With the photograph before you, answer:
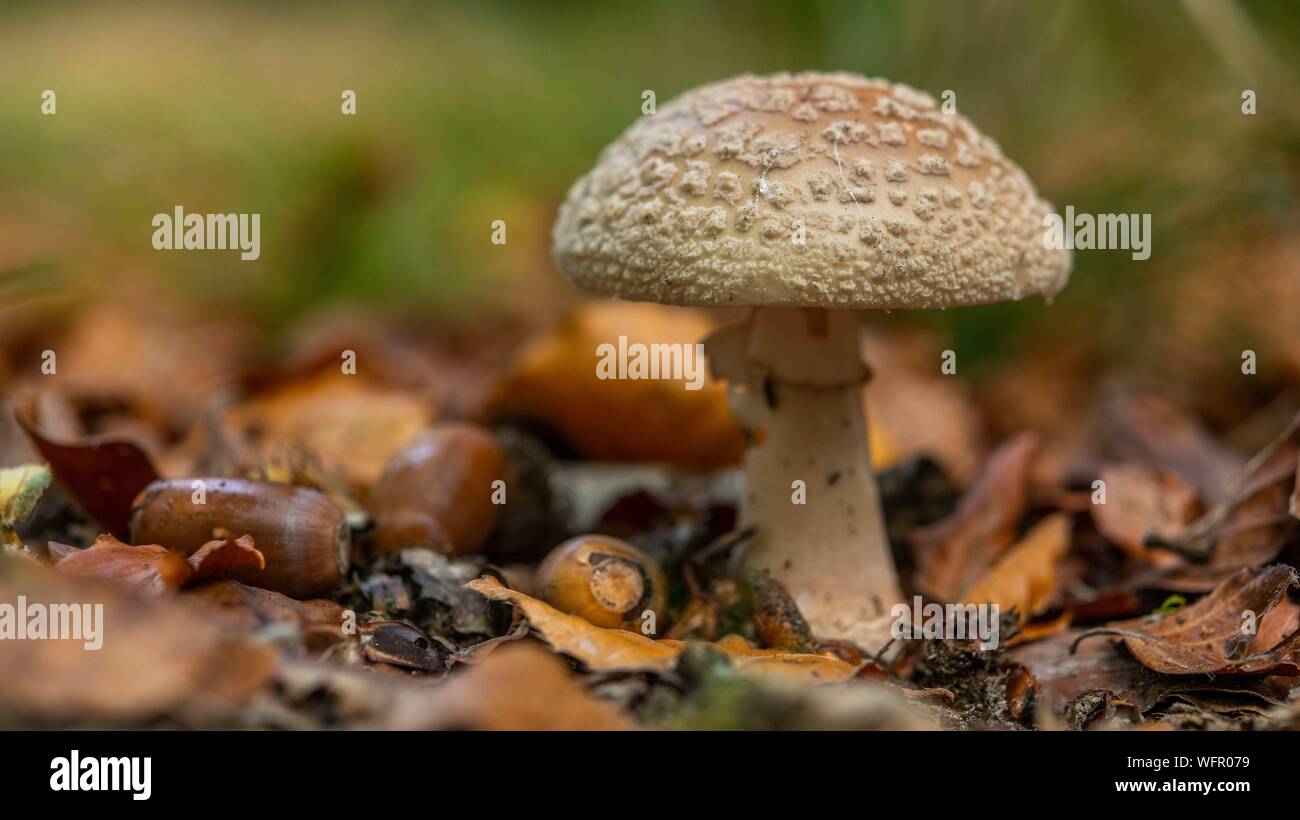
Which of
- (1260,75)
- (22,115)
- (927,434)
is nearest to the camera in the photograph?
(1260,75)

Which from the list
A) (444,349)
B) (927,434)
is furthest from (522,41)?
(927,434)

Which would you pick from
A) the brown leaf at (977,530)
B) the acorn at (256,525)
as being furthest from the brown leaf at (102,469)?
the brown leaf at (977,530)

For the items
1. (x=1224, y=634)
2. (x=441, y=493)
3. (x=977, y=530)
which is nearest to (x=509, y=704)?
(x=441, y=493)

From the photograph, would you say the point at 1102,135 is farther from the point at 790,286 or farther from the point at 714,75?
the point at 790,286

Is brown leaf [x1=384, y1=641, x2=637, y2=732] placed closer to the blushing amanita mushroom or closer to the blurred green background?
the blushing amanita mushroom
